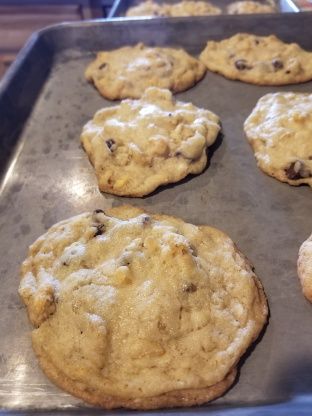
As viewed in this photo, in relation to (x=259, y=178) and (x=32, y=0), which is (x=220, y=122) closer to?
(x=259, y=178)

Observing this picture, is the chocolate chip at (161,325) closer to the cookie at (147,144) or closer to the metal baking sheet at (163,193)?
the metal baking sheet at (163,193)

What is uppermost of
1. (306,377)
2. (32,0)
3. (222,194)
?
(32,0)

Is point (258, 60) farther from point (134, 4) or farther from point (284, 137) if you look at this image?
point (134, 4)

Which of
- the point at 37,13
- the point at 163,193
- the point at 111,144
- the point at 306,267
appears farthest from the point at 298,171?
the point at 37,13

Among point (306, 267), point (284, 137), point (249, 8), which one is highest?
point (249, 8)

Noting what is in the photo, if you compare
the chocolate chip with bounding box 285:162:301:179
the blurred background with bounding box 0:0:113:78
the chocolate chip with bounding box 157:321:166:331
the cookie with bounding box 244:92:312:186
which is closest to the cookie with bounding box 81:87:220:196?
the cookie with bounding box 244:92:312:186

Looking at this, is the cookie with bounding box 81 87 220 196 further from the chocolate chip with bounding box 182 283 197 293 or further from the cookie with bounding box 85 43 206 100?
the chocolate chip with bounding box 182 283 197 293

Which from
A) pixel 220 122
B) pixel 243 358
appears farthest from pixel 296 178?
pixel 243 358
